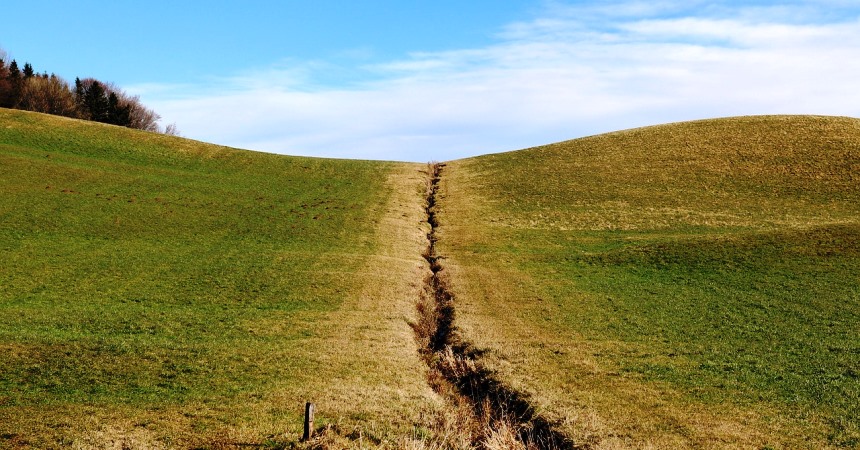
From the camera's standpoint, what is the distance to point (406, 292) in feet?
114

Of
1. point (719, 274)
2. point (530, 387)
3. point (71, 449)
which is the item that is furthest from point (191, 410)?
point (719, 274)

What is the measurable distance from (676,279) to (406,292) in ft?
51.6

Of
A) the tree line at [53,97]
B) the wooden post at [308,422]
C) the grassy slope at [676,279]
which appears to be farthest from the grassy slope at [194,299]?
the tree line at [53,97]

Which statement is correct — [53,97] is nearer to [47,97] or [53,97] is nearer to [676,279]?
[47,97]

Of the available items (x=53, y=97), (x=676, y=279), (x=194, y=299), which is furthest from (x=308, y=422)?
(x=53, y=97)

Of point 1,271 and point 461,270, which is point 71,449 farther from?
point 461,270

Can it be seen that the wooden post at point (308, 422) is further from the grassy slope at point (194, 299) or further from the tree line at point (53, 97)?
the tree line at point (53, 97)

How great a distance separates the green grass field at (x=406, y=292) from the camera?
18969 mm

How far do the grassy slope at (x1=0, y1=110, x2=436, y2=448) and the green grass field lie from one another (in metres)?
0.15

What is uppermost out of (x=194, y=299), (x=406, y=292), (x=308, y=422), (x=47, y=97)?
(x=47, y=97)

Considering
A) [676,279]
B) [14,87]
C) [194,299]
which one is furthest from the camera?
[14,87]

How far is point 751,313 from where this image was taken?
98.3 ft

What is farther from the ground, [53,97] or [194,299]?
[53,97]

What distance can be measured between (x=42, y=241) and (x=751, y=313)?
4036 centimetres
